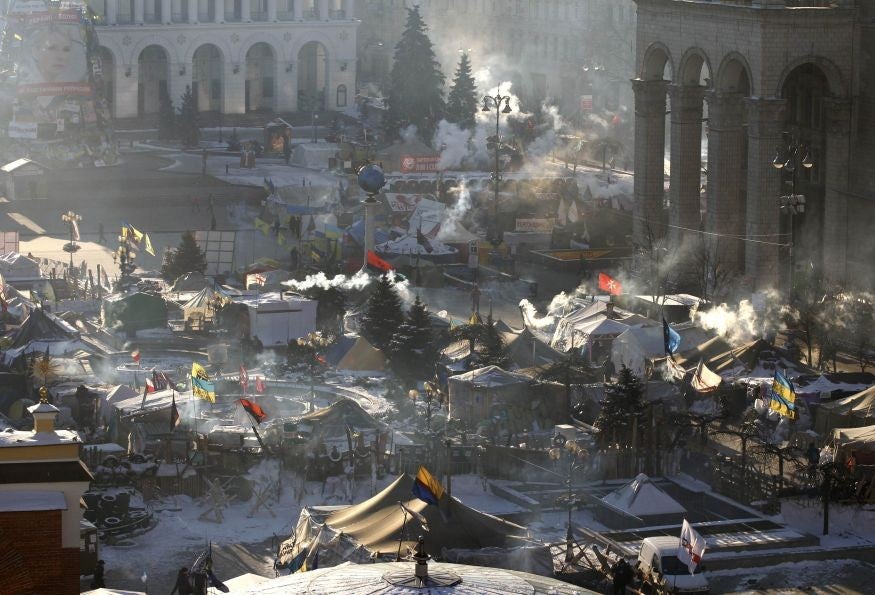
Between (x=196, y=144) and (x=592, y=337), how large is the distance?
51.7m

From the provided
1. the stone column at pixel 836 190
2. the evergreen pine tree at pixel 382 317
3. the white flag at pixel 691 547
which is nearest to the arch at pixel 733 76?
the stone column at pixel 836 190

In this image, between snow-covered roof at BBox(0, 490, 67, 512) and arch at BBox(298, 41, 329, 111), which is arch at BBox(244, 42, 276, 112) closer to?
arch at BBox(298, 41, 329, 111)

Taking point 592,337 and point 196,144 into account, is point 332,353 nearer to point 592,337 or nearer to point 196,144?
point 592,337

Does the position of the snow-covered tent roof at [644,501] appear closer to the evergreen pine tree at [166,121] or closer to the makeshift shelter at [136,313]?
the makeshift shelter at [136,313]

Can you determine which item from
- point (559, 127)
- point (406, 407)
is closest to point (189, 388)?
point (406, 407)

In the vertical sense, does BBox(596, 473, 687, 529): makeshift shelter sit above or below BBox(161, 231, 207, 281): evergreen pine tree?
below

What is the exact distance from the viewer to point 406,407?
162 feet

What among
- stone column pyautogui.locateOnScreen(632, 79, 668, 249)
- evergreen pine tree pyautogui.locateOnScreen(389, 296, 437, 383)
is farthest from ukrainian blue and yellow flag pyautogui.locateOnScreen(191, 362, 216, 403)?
stone column pyautogui.locateOnScreen(632, 79, 668, 249)

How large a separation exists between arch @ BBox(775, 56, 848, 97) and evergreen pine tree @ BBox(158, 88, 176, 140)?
49530 mm

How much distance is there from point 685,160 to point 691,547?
100 feet

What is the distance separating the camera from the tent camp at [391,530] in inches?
1419

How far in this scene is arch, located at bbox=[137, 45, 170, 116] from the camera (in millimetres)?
114250

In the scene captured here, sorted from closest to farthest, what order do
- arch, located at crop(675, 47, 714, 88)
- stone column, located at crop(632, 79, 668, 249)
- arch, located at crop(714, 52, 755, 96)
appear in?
arch, located at crop(714, 52, 755, 96), arch, located at crop(675, 47, 714, 88), stone column, located at crop(632, 79, 668, 249)

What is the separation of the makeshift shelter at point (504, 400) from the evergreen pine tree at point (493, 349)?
2.64m
